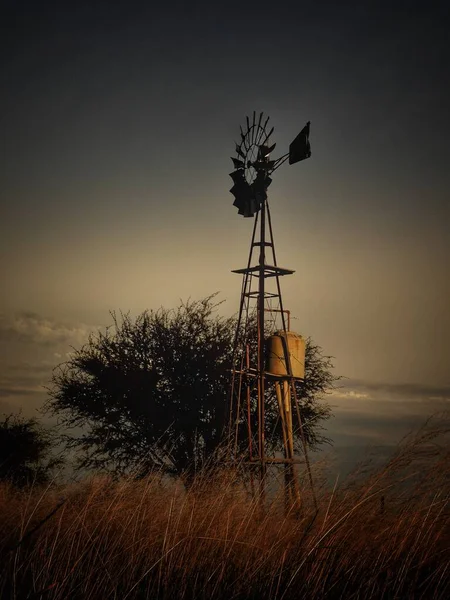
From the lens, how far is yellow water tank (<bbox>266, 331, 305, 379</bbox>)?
17266 millimetres

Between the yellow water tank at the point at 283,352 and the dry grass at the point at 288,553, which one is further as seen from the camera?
the yellow water tank at the point at 283,352

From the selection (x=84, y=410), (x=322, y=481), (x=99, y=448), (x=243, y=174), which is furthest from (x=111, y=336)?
(x=322, y=481)

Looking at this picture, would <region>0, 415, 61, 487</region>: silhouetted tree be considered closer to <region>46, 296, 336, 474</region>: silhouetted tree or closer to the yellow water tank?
<region>46, 296, 336, 474</region>: silhouetted tree

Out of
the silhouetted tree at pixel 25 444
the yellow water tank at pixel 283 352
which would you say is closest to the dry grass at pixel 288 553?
the yellow water tank at pixel 283 352

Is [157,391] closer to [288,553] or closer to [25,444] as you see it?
[25,444]

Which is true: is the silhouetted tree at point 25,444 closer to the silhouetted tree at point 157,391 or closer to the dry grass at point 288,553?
the silhouetted tree at point 157,391

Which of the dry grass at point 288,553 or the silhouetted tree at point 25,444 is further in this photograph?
the silhouetted tree at point 25,444

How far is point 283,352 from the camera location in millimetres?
17359

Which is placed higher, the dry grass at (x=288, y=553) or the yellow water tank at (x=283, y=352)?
the yellow water tank at (x=283, y=352)

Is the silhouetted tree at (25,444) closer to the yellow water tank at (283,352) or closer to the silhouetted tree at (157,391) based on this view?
the silhouetted tree at (157,391)

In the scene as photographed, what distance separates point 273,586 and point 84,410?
20.2 meters

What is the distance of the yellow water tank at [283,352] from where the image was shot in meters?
17.3

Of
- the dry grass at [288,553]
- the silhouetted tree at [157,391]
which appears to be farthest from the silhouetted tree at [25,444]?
the dry grass at [288,553]

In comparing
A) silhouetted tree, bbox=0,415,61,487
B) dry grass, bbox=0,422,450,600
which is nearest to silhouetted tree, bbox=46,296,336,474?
silhouetted tree, bbox=0,415,61,487
